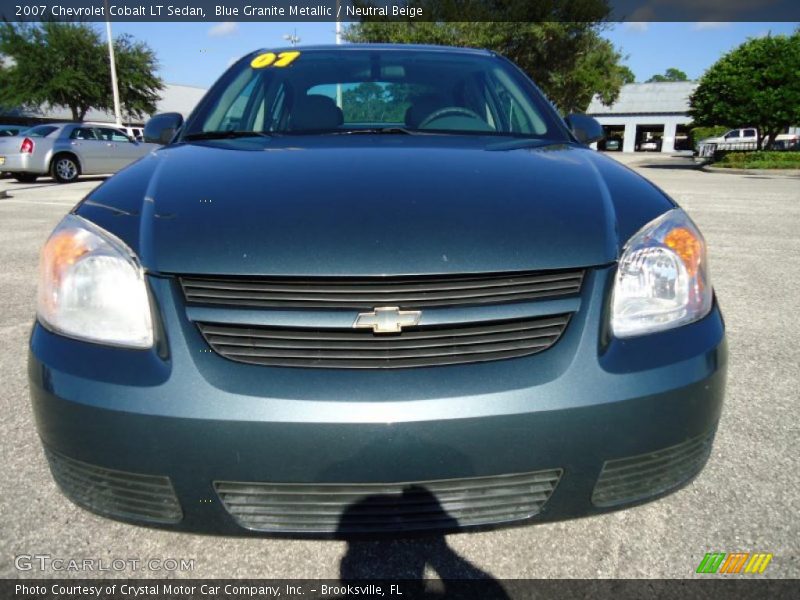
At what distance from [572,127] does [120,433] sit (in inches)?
89.2

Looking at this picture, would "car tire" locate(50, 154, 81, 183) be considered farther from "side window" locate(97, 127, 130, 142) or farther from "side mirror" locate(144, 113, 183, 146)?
"side mirror" locate(144, 113, 183, 146)

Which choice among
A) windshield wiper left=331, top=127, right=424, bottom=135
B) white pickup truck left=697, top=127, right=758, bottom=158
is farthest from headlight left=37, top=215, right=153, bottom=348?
white pickup truck left=697, top=127, right=758, bottom=158

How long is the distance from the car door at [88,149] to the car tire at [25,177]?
49.8 inches

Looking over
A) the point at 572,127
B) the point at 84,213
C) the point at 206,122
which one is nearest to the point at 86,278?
the point at 84,213

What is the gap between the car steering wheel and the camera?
2.47 metres

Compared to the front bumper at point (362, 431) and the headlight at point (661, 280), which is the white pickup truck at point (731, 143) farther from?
the front bumper at point (362, 431)

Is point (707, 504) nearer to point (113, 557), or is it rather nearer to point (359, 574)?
point (359, 574)

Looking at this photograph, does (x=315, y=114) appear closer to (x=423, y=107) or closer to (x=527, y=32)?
(x=423, y=107)

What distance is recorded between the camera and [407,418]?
1173 mm

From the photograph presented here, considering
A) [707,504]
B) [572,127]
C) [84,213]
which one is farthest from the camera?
[572,127]

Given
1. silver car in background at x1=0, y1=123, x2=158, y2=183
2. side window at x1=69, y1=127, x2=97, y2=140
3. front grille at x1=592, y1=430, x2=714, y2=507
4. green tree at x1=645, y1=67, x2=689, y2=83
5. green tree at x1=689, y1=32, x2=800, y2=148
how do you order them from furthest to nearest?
green tree at x1=645, y1=67, x2=689, y2=83 < green tree at x1=689, y1=32, x2=800, y2=148 < side window at x1=69, y1=127, x2=97, y2=140 < silver car in background at x1=0, y1=123, x2=158, y2=183 < front grille at x1=592, y1=430, x2=714, y2=507

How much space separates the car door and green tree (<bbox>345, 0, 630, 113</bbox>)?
1265 cm

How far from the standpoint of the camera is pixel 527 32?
24594 millimetres

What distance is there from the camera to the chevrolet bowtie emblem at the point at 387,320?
1.26 metres
